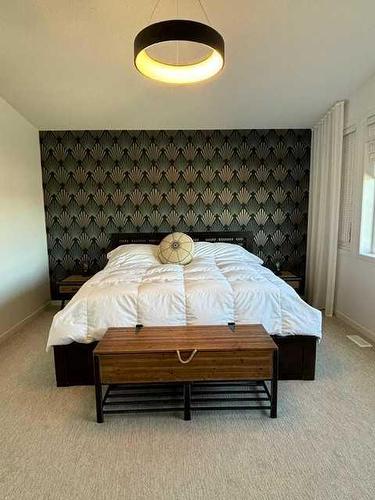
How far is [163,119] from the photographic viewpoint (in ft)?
12.9

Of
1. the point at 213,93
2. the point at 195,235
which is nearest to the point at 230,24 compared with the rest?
the point at 213,93

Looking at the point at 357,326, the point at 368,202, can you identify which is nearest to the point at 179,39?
the point at 368,202

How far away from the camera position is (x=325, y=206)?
3.87 metres

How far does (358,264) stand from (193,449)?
8.48 feet

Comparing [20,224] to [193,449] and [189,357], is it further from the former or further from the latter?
[193,449]

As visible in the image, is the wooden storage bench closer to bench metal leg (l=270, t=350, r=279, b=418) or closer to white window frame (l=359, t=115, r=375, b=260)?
bench metal leg (l=270, t=350, r=279, b=418)

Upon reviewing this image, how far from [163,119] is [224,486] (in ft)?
12.0

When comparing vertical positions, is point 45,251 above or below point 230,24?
below

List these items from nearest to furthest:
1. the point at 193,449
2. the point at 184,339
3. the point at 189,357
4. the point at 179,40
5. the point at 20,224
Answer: the point at 179,40, the point at 193,449, the point at 189,357, the point at 184,339, the point at 20,224

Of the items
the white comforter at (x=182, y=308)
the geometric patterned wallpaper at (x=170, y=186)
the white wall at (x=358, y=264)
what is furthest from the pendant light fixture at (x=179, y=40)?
the geometric patterned wallpaper at (x=170, y=186)

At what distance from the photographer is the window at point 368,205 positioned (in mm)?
3219

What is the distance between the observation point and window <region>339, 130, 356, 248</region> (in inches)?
139

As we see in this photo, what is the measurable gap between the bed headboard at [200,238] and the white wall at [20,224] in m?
0.98

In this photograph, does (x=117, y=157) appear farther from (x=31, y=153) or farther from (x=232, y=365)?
(x=232, y=365)
